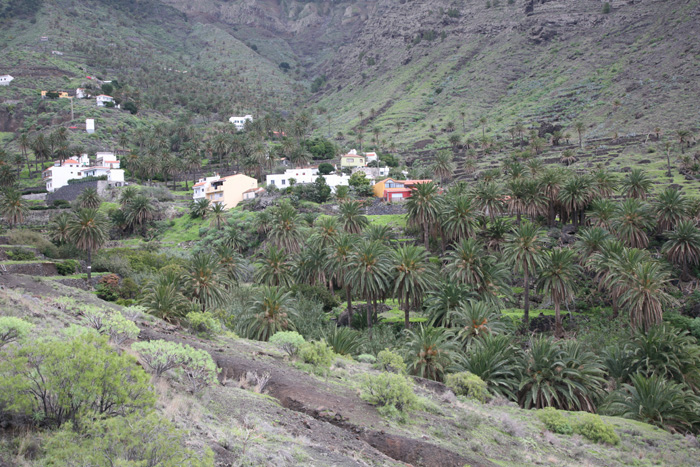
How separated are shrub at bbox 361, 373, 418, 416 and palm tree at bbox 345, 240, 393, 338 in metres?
22.3

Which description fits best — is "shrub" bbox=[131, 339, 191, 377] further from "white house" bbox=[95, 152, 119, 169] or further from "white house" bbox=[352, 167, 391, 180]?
"white house" bbox=[95, 152, 119, 169]

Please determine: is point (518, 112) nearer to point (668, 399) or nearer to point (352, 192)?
point (352, 192)

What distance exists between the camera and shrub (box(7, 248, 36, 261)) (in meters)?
53.6

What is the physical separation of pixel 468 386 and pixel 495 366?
4.61 m

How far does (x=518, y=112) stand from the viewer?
138m

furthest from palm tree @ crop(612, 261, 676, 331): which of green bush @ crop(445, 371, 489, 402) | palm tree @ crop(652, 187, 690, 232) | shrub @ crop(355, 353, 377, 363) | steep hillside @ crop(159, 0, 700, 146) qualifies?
steep hillside @ crop(159, 0, 700, 146)

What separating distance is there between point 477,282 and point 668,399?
65.5ft

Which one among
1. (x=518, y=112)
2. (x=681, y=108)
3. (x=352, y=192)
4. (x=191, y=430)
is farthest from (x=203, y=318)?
(x=518, y=112)

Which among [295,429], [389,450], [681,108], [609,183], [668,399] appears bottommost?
[668,399]

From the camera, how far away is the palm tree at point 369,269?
143 feet

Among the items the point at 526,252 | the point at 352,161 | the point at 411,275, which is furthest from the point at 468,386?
the point at 352,161

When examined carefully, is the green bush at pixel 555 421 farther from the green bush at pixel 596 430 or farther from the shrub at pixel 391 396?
the shrub at pixel 391 396

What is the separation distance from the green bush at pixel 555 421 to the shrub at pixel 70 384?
1963cm

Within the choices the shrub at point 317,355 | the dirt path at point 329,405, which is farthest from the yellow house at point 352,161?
the dirt path at point 329,405
